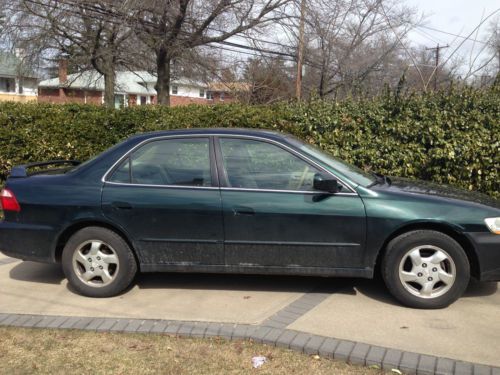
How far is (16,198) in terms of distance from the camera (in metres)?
4.84

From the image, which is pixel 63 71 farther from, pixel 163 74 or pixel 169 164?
pixel 169 164

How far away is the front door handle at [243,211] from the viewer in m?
4.47

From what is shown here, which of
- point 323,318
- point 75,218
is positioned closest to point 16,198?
point 75,218

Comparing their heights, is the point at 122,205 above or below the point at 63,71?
below

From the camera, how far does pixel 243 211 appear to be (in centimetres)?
448

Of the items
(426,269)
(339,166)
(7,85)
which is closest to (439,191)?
(426,269)

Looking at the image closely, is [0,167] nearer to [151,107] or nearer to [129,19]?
[151,107]

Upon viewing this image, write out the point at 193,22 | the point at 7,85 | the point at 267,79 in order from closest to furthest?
the point at 193,22 → the point at 267,79 → the point at 7,85

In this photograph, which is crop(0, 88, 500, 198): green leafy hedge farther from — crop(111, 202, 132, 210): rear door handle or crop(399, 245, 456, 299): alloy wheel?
crop(111, 202, 132, 210): rear door handle

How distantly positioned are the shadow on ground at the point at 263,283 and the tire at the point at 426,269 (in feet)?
0.90

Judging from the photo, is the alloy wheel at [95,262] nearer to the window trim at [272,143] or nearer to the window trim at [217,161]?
the window trim at [217,161]

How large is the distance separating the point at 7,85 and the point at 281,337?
5272 centimetres

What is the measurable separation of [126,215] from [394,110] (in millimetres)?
4423

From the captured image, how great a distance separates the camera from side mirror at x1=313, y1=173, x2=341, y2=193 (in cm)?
434
